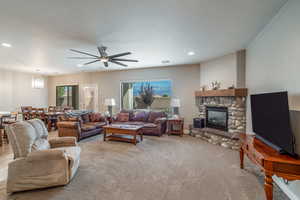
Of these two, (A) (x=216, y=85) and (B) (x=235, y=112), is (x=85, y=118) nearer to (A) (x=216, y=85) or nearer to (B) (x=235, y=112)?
(A) (x=216, y=85)

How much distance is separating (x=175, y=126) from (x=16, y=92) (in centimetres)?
807

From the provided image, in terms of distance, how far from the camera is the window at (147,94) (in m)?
6.44

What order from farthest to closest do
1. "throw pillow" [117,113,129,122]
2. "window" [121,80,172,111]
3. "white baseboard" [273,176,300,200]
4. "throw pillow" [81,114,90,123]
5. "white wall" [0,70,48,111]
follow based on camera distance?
1. "white wall" [0,70,48,111]
2. "window" [121,80,172,111]
3. "throw pillow" [117,113,129,122]
4. "throw pillow" [81,114,90,123]
5. "white baseboard" [273,176,300,200]

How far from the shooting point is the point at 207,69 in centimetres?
538

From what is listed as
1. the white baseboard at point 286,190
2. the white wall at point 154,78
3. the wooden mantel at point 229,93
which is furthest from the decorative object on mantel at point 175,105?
the white baseboard at point 286,190

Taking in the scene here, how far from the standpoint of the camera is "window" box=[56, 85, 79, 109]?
811 cm

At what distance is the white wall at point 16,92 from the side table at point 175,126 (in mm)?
7710

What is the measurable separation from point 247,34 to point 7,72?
32.3 ft

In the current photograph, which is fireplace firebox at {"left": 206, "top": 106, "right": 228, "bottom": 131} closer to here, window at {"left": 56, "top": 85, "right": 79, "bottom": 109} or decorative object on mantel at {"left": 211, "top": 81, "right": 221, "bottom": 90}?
decorative object on mantel at {"left": 211, "top": 81, "right": 221, "bottom": 90}

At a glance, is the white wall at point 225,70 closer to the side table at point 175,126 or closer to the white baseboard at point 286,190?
the side table at point 175,126

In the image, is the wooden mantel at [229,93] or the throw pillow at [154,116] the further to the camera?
the throw pillow at [154,116]

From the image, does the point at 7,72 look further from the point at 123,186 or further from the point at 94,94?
the point at 123,186

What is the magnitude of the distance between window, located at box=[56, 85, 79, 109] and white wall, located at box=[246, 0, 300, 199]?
8196 millimetres

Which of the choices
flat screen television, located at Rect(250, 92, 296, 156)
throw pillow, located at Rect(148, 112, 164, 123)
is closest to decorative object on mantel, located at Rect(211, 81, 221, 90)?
throw pillow, located at Rect(148, 112, 164, 123)
